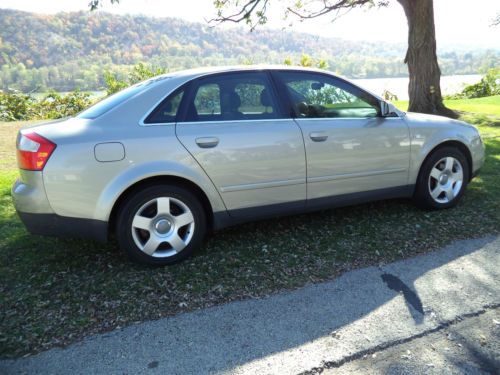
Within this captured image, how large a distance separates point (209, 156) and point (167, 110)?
0.51 meters

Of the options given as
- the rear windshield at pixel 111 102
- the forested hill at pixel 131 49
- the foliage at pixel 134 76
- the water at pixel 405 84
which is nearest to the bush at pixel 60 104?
the forested hill at pixel 131 49

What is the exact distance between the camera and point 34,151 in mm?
3172

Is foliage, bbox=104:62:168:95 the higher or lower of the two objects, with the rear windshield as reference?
higher

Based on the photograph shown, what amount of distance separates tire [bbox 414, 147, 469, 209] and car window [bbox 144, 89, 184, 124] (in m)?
2.64

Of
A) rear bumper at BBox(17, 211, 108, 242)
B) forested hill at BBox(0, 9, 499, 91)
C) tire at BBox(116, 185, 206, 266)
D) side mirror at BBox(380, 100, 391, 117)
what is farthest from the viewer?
forested hill at BBox(0, 9, 499, 91)

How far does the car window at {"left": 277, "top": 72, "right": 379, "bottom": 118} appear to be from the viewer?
13.0 feet

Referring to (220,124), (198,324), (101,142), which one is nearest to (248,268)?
(198,324)

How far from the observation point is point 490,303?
2.93 metres

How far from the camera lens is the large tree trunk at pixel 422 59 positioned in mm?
10406

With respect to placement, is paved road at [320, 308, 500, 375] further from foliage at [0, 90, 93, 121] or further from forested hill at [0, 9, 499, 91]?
forested hill at [0, 9, 499, 91]

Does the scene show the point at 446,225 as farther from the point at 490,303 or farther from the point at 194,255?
the point at 194,255

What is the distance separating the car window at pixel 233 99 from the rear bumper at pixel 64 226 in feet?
3.67

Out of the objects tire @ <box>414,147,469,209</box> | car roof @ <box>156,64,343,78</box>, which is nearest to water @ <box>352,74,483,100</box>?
tire @ <box>414,147,469,209</box>

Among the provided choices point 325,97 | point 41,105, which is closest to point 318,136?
point 325,97
